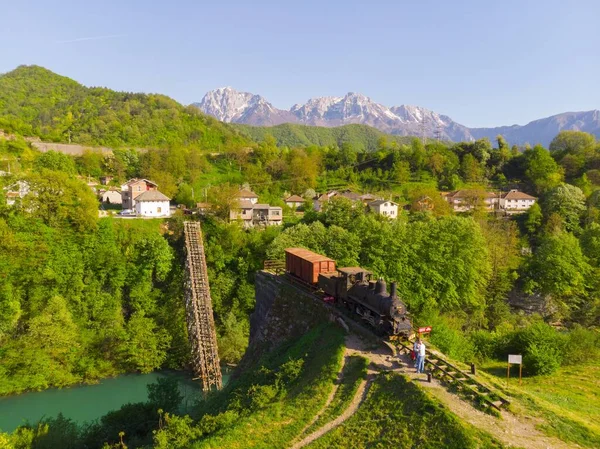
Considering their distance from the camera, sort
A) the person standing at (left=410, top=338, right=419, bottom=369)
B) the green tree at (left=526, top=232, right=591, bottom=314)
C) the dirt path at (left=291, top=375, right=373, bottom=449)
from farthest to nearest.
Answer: the green tree at (left=526, top=232, right=591, bottom=314) → the person standing at (left=410, top=338, right=419, bottom=369) → the dirt path at (left=291, top=375, right=373, bottom=449)

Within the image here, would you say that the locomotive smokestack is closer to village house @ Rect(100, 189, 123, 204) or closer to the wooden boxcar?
the wooden boxcar

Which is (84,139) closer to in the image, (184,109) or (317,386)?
(184,109)

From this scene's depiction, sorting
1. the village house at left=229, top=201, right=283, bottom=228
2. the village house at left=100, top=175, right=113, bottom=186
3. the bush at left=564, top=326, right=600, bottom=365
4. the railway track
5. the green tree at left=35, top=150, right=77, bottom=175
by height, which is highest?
the green tree at left=35, top=150, right=77, bottom=175

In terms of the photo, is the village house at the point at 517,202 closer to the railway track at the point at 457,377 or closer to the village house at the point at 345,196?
the village house at the point at 345,196

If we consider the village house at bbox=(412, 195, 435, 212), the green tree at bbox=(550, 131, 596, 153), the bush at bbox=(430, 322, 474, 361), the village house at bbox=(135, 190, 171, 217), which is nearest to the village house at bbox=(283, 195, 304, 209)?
the village house at bbox=(412, 195, 435, 212)

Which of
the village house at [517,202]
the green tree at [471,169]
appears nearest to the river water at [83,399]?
the village house at [517,202]

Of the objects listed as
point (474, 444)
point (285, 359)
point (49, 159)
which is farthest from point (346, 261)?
point (49, 159)
